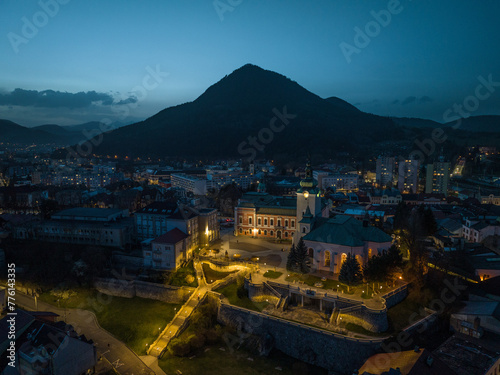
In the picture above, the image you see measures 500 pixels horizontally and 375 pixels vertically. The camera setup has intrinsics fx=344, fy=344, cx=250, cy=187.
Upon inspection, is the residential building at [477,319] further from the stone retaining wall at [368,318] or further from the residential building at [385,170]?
the residential building at [385,170]

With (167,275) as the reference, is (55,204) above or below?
above

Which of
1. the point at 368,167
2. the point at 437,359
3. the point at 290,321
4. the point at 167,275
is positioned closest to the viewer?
the point at 437,359

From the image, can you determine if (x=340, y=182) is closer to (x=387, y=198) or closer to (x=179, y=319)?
(x=387, y=198)

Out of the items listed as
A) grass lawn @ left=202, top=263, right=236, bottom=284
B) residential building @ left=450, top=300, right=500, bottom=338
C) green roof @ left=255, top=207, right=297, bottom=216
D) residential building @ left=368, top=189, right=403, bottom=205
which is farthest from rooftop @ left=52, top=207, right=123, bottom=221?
residential building @ left=368, top=189, right=403, bottom=205

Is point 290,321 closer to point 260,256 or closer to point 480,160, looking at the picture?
point 260,256

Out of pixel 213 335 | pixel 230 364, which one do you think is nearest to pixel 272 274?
pixel 213 335

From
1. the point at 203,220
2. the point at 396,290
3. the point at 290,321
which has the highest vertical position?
the point at 203,220

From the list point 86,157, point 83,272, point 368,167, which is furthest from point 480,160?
point 86,157

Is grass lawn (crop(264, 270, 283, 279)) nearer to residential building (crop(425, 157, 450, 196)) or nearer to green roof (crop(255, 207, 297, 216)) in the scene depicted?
green roof (crop(255, 207, 297, 216))
